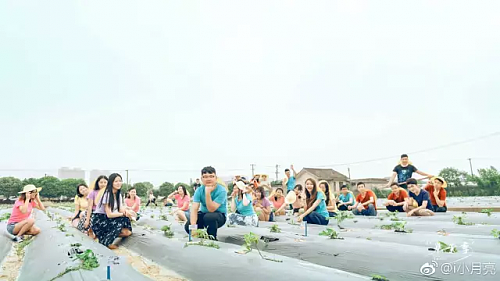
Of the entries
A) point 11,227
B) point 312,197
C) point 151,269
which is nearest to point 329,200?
point 312,197

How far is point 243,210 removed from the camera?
21.1 feet

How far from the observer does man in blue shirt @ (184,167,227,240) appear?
4746mm

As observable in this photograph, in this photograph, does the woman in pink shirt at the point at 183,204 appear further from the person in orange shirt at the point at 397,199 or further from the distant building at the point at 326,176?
the distant building at the point at 326,176

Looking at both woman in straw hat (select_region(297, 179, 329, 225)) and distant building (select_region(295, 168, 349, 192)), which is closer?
woman in straw hat (select_region(297, 179, 329, 225))

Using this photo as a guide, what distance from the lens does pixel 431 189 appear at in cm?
823

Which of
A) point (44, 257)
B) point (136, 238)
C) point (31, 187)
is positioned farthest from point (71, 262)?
point (31, 187)

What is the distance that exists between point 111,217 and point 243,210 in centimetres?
250

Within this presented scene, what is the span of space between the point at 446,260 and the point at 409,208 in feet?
18.4

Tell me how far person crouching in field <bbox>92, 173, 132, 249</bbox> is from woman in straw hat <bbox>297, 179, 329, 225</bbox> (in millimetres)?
3406

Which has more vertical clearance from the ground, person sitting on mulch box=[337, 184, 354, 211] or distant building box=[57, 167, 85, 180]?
distant building box=[57, 167, 85, 180]

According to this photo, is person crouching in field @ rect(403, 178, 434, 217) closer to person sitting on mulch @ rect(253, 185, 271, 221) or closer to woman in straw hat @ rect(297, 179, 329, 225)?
woman in straw hat @ rect(297, 179, 329, 225)

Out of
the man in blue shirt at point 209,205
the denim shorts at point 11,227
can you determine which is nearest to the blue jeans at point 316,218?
the man in blue shirt at point 209,205

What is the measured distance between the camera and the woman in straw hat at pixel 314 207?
6254mm

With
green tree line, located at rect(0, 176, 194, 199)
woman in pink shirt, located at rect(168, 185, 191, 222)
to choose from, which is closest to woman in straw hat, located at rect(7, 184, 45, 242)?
woman in pink shirt, located at rect(168, 185, 191, 222)
